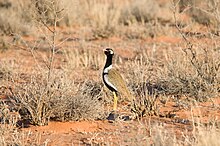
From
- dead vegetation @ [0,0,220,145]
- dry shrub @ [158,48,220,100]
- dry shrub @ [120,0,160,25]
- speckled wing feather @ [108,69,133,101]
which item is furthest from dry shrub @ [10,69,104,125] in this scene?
dry shrub @ [120,0,160,25]

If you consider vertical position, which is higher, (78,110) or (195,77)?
(195,77)

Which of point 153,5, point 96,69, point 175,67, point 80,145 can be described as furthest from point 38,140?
point 153,5

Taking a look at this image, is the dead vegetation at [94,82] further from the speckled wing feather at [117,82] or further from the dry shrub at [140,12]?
the dry shrub at [140,12]

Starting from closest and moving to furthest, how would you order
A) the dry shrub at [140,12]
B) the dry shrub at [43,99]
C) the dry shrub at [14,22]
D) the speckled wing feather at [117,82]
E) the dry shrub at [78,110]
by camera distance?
the dry shrub at [43,99] < the dry shrub at [78,110] < the speckled wing feather at [117,82] < the dry shrub at [14,22] < the dry shrub at [140,12]

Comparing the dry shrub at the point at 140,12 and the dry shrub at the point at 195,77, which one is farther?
the dry shrub at the point at 140,12

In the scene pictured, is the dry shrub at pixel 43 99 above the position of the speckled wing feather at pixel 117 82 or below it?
below

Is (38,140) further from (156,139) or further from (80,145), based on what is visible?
(156,139)

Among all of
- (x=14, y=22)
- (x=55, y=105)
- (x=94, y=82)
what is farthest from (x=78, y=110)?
(x=14, y=22)

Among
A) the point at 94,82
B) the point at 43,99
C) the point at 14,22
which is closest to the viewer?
the point at 43,99

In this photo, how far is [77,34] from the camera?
17.6 meters

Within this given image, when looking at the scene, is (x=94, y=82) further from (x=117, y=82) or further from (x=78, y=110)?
(x=78, y=110)

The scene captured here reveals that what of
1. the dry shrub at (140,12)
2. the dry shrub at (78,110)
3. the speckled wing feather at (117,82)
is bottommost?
the dry shrub at (78,110)

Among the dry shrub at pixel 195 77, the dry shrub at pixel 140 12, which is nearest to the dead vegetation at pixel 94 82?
the dry shrub at pixel 195 77

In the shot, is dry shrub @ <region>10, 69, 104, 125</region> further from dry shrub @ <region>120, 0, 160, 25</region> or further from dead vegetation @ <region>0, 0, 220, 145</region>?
dry shrub @ <region>120, 0, 160, 25</region>
